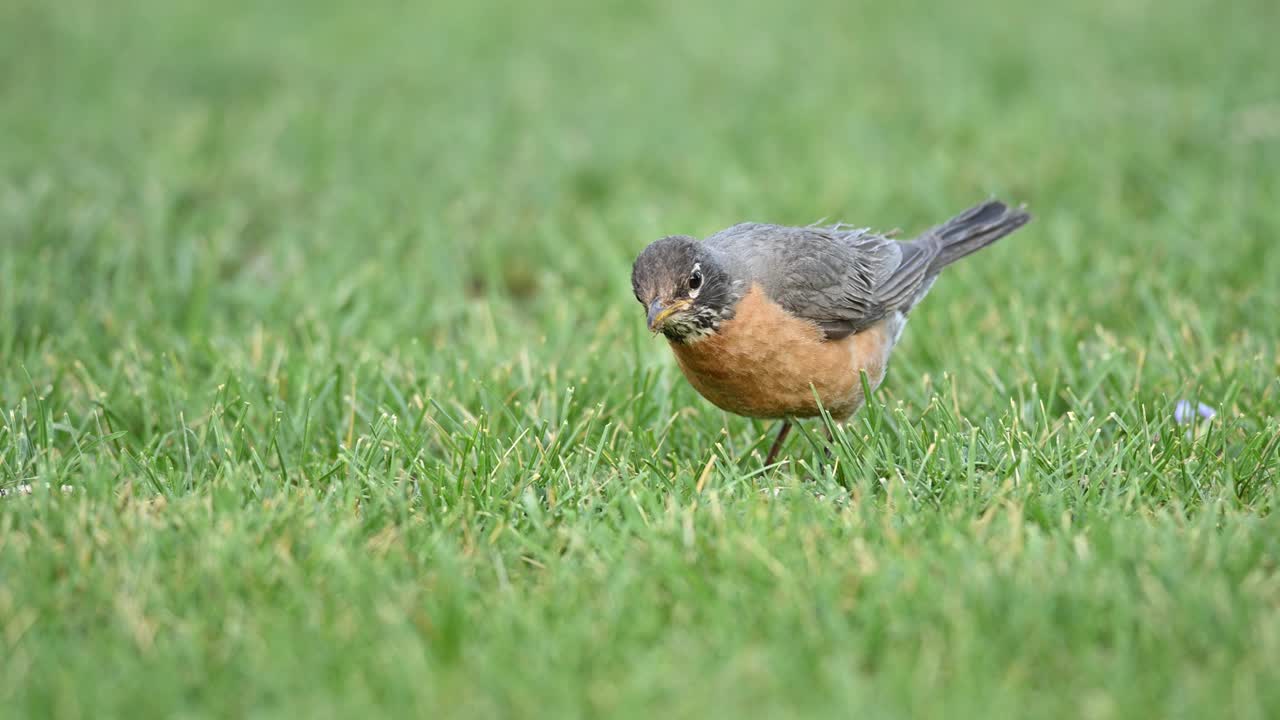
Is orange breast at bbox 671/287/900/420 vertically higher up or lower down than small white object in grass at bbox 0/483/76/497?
higher up

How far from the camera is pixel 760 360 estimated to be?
397 centimetres

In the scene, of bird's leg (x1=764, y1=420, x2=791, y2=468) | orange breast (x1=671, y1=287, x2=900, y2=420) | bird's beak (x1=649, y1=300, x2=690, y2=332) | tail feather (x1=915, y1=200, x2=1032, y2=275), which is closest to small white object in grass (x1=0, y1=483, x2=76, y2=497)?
bird's beak (x1=649, y1=300, x2=690, y2=332)

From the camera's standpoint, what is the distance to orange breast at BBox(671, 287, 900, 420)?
396 centimetres

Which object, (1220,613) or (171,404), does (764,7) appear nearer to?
(171,404)

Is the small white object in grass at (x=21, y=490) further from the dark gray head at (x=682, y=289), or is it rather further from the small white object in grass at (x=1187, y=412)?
the small white object in grass at (x=1187, y=412)

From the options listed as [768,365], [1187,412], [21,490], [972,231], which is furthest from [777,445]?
[21,490]

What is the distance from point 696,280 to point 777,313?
367mm

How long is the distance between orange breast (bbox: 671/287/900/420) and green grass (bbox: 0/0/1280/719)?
15 centimetres

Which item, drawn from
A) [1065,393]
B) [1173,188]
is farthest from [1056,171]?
[1065,393]

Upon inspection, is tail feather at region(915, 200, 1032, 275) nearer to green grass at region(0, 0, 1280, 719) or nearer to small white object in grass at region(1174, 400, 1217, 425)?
green grass at region(0, 0, 1280, 719)

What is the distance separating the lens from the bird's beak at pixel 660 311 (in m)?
3.77

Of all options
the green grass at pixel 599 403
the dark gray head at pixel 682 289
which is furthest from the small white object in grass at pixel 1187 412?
the dark gray head at pixel 682 289

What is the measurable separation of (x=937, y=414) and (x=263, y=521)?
2.18 m

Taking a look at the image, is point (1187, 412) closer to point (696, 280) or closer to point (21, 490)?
point (696, 280)
